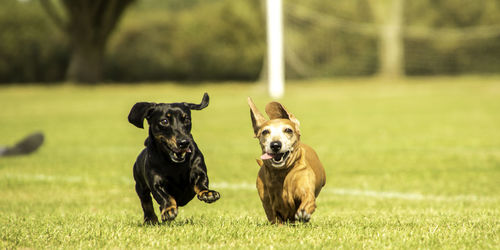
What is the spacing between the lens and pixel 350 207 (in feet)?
34.6

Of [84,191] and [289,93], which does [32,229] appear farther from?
[289,93]

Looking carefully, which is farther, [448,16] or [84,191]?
[448,16]

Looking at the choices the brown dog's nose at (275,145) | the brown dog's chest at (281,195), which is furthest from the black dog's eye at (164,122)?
the brown dog's chest at (281,195)

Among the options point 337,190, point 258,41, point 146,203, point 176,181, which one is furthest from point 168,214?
point 258,41

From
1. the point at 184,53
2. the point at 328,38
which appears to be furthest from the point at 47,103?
the point at 184,53

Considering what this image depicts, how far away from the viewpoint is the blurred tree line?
5166 centimetres

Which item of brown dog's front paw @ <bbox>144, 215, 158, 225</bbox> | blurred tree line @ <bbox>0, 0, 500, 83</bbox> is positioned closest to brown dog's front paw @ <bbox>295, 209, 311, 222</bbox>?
brown dog's front paw @ <bbox>144, 215, 158, 225</bbox>

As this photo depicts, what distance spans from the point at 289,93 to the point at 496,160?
27203mm

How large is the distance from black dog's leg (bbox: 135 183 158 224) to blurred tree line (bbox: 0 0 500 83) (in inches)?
1504

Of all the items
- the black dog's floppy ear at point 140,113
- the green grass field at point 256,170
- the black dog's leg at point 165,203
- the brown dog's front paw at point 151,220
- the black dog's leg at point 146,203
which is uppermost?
the black dog's floppy ear at point 140,113

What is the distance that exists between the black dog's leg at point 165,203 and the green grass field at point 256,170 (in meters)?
0.19

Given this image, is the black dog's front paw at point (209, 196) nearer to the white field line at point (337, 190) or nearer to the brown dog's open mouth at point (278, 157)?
the brown dog's open mouth at point (278, 157)

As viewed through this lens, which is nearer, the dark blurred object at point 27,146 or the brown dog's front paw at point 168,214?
the brown dog's front paw at point 168,214

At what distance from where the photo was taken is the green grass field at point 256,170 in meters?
5.76
